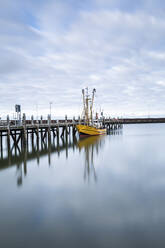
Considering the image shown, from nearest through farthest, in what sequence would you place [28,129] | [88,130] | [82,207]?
[82,207] < [28,129] < [88,130]

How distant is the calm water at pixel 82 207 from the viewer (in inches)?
320

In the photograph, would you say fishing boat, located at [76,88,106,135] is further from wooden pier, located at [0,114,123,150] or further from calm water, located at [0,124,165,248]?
calm water, located at [0,124,165,248]

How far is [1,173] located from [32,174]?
2.84m

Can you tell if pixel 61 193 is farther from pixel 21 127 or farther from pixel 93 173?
pixel 21 127

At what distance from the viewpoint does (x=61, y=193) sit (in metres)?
13.4

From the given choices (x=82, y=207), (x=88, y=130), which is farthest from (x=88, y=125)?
(x=82, y=207)

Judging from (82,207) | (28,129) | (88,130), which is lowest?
(82,207)

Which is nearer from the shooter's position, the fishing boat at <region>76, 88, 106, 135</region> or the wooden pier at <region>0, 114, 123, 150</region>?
the wooden pier at <region>0, 114, 123, 150</region>

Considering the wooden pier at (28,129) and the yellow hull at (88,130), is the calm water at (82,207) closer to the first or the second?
the wooden pier at (28,129)

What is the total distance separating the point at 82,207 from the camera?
11109mm

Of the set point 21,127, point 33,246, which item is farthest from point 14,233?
point 21,127

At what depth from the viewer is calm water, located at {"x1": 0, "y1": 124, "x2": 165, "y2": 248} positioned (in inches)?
320

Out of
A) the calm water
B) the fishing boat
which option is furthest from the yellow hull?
the calm water

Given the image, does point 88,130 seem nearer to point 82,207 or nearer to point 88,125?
point 88,125
